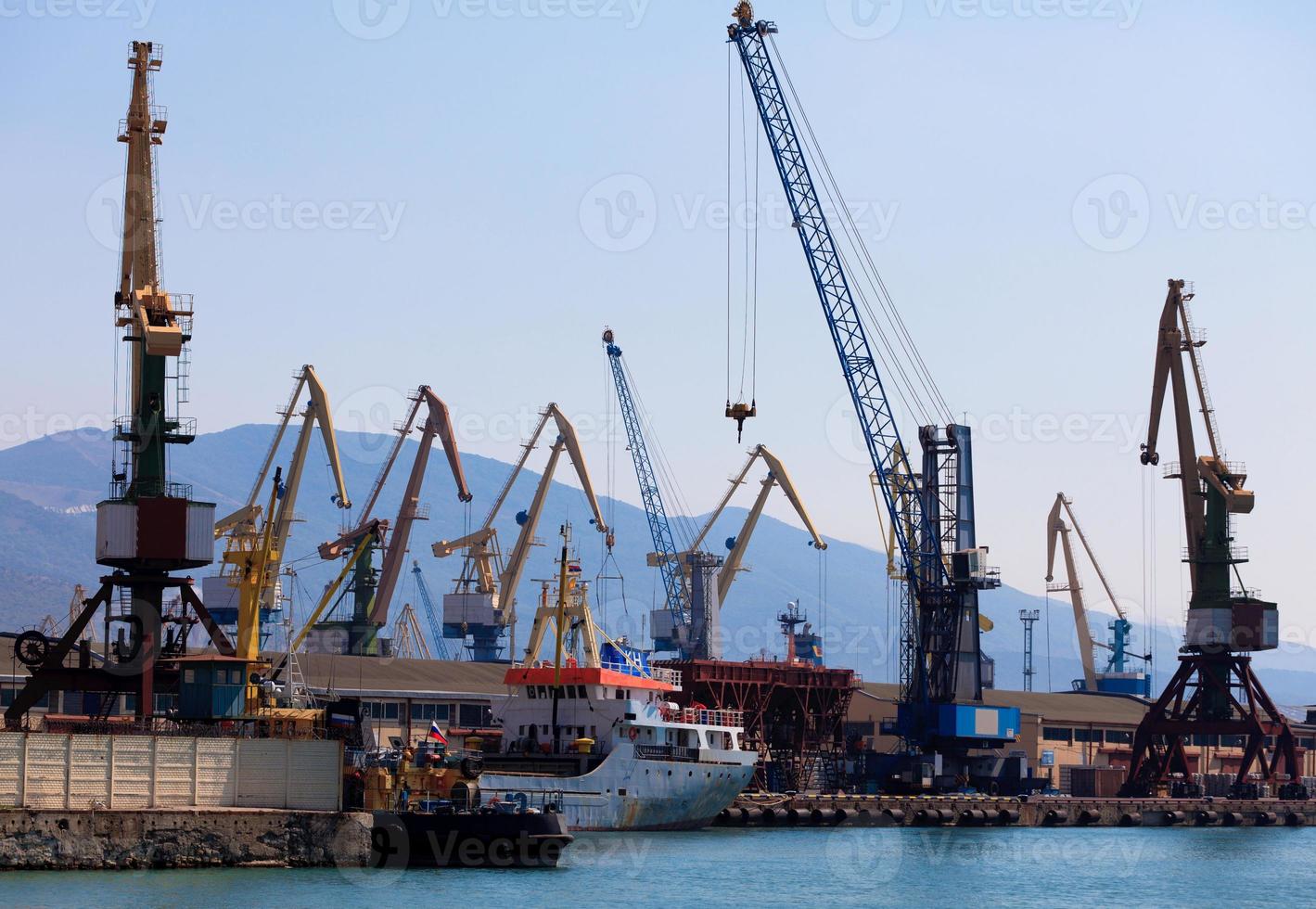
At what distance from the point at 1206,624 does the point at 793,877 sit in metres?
56.1

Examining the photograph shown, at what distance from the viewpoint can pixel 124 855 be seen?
50.8 meters

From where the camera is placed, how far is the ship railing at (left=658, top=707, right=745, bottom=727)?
8012cm

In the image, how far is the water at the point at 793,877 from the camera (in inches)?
1930

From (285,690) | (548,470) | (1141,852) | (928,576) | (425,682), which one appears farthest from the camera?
(548,470)

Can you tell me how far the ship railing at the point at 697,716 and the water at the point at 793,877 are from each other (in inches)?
206

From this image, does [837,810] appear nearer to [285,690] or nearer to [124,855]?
[285,690]

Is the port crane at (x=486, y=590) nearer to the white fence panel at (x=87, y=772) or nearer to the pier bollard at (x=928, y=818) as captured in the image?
the pier bollard at (x=928, y=818)

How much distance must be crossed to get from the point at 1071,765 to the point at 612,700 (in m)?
63.3

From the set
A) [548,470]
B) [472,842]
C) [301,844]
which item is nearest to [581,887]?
[472,842]

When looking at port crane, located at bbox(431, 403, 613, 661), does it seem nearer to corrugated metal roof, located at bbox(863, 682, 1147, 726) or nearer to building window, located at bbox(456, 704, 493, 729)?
corrugated metal roof, located at bbox(863, 682, 1147, 726)

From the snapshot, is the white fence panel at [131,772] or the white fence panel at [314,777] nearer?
the white fence panel at [131,772]

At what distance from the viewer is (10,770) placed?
50.5 m

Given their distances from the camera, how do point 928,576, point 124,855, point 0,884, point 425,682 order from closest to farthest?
1. point 0,884
2. point 124,855
3. point 425,682
4. point 928,576

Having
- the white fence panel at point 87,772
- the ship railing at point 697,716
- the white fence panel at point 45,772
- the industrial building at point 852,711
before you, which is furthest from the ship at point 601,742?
the white fence panel at point 45,772
